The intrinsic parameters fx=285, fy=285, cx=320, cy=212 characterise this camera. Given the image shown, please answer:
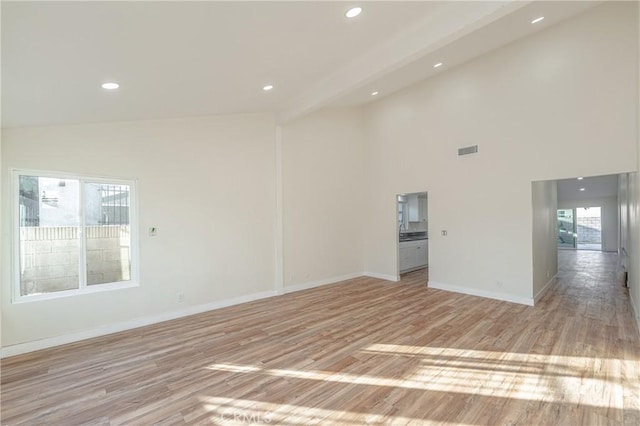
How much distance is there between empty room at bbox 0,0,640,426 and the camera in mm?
2312

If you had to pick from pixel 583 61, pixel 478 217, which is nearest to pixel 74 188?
pixel 478 217

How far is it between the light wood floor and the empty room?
3 cm

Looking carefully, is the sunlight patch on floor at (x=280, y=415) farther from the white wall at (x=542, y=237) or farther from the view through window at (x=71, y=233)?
the white wall at (x=542, y=237)

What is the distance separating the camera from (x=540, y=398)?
2.40 metres

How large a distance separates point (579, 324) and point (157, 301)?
6095 mm

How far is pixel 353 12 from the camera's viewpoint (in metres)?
2.53

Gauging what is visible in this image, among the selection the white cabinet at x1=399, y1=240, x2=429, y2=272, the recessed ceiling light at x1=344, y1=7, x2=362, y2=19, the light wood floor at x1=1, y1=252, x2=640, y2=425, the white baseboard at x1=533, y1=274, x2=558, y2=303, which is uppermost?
the recessed ceiling light at x1=344, y1=7, x2=362, y2=19

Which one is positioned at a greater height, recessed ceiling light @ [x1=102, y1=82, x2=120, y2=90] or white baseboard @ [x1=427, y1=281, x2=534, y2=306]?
recessed ceiling light @ [x1=102, y1=82, x2=120, y2=90]

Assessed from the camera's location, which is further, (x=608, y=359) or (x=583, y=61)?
(x=583, y=61)

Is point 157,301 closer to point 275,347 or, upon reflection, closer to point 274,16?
point 275,347

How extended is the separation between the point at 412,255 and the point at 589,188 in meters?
8.99

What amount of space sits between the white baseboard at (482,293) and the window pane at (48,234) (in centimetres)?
617

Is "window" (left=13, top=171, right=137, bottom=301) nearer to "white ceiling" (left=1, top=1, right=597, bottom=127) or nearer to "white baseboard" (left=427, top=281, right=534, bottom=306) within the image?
"white ceiling" (left=1, top=1, right=597, bottom=127)

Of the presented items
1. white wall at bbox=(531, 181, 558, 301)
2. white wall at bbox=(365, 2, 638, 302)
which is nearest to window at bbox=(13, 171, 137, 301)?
white wall at bbox=(365, 2, 638, 302)
